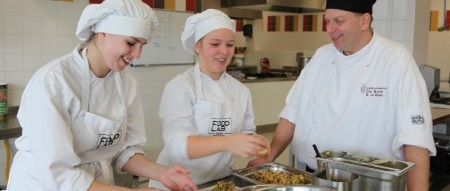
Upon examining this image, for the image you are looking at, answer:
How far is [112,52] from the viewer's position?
1327mm

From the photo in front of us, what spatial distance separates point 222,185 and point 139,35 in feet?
1.92

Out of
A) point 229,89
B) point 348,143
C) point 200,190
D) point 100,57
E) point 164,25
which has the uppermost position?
point 164,25

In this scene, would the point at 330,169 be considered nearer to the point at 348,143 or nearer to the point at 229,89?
the point at 348,143

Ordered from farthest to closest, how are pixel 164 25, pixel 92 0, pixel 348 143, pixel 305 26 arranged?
A: pixel 305 26 < pixel 164 25 < pixel 92 0 < pixel 348 143

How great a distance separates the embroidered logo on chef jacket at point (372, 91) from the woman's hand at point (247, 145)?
1.65ft

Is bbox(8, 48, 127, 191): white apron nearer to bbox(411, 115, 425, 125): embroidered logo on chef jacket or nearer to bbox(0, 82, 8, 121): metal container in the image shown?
bbox(411, 115, 425, 125): embroidered logo on chef jacket

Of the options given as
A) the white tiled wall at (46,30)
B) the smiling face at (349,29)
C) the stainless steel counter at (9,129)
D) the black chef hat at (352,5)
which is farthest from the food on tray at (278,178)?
the white tiled wall at (46,30)

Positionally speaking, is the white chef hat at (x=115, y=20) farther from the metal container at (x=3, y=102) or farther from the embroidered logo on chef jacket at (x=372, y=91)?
the metal container at (x=3, y=102)

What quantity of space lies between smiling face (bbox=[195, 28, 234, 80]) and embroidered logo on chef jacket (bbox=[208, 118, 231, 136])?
0.72ft

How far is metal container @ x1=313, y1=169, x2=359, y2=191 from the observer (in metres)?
1.19

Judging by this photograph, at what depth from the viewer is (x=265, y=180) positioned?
1497mm

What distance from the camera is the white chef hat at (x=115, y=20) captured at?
1.32 metres

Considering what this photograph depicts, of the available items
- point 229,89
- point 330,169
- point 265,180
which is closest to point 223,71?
point 229,89

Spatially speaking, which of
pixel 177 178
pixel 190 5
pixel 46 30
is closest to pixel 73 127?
pixel 177 178
